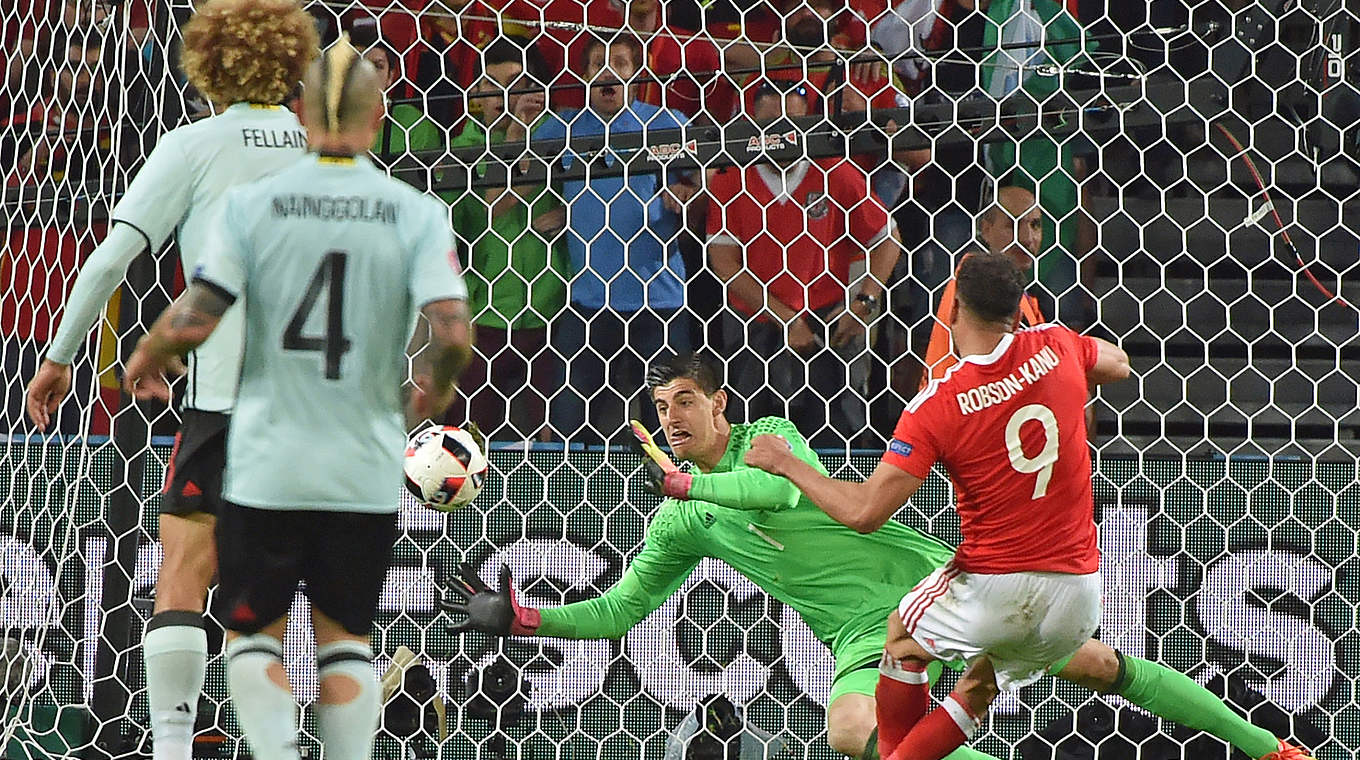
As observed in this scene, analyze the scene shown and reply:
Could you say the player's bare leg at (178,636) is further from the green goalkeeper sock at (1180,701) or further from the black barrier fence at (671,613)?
the green goalkeeper sock at (1180,701)

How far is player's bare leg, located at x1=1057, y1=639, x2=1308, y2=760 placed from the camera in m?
4.20

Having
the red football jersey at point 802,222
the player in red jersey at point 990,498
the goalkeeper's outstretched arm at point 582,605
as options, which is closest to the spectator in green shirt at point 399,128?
the red football jersey at point 802,222

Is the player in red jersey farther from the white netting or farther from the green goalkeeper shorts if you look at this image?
the white netting

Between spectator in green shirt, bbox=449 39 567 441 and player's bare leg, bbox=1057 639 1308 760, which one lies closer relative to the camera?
player's bare leg, bbox=1057 639 1308 760

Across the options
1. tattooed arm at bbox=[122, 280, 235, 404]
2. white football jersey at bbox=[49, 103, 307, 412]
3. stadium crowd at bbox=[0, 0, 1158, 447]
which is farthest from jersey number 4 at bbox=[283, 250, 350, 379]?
stadium crowd at bbox=[0, 0, 1158, 447]

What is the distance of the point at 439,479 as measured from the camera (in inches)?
164

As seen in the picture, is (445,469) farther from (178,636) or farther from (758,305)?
(758,305)

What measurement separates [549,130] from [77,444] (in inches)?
64.5

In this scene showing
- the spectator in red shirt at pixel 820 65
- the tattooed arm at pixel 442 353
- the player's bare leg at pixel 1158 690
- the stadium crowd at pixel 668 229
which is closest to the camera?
the tattooed arm at pixel 442 353

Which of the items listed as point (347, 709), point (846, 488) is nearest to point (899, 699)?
point (846, 488)

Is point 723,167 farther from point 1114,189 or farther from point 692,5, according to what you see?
point 1114,189

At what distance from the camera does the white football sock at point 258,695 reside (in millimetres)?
2963

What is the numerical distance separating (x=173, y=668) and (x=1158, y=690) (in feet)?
7.58

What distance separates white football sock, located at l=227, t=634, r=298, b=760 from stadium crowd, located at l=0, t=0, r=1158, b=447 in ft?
6.13
